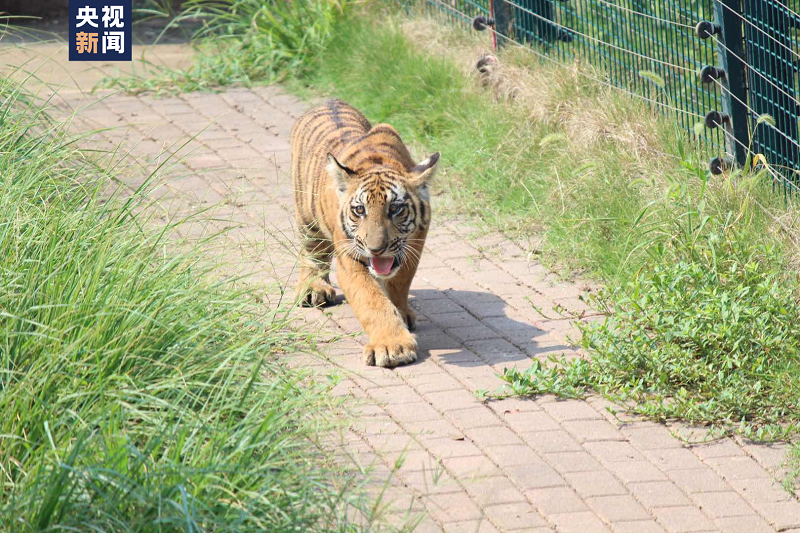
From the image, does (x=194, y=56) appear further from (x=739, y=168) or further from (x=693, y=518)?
(x=693, y=518)

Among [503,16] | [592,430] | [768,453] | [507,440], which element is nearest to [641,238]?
[592,430]

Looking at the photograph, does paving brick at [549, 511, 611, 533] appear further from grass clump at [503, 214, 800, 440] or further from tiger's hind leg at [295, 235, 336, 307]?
tiger's hind leg at [295, 235, 336, 307]

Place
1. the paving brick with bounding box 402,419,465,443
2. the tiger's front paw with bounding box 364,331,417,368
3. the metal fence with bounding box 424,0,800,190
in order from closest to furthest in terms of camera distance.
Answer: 1. the paving brick with bounding box 402,419,465,443
2. the tiger's front paw with bounding box 364,331,417,368
3. the metal fence with bounding box 424,0,800,190

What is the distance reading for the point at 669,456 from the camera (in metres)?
4.13

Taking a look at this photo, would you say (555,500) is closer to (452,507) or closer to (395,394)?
(452,507)

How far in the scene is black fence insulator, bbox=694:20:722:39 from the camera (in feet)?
19.7

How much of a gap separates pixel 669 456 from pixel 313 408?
4.89ft

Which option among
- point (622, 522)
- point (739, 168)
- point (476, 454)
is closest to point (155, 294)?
point (476, 454)

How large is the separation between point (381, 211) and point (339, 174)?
339 millimetres

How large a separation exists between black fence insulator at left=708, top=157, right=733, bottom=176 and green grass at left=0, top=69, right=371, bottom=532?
2977 millimetres

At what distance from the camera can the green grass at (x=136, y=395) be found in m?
2.89

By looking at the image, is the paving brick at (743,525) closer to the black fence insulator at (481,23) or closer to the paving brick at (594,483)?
the paving brick at (594,483)

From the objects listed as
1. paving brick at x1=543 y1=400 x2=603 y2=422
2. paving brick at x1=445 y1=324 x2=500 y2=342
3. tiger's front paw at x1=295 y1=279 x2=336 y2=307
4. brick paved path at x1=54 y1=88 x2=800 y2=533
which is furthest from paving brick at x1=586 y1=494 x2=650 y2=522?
tiger's front paw at x1=295 y1=279 x2=336 y2=307

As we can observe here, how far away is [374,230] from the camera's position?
5102 millimetres
